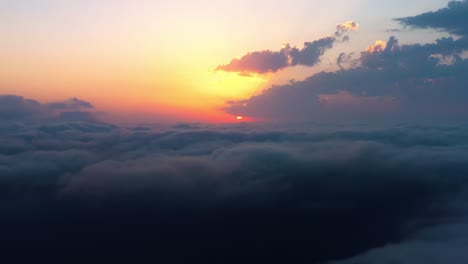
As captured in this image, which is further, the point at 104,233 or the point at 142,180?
the point at 142,180

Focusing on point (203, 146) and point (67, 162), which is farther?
point (203, 146)

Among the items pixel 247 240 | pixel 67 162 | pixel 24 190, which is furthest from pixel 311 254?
pixel 67 162

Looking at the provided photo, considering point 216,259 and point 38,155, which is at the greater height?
point 38,155

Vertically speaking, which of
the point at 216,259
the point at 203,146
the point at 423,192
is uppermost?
the point at 203,146

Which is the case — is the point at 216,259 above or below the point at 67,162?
below

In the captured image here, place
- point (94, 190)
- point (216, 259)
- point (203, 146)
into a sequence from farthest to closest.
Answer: point (203, 146), point (94, 190), point (216, 259)

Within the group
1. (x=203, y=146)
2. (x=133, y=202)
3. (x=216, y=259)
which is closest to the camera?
(x=216, y=259)

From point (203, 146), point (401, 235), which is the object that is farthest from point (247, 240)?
point (203, 146)

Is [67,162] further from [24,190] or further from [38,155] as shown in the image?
[24,190]

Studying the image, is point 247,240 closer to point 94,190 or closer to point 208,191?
point 208,191
